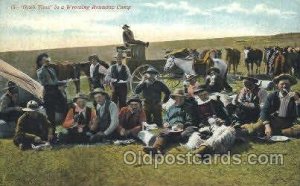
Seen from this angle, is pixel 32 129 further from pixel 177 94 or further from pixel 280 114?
pixel 280 114

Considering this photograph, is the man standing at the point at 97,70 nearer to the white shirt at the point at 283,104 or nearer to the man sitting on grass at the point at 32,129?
the man sitting on grass at the point at 32,129

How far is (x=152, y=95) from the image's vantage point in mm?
10734

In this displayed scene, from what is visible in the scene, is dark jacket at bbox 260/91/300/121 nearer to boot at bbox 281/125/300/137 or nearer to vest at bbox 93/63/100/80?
boot at bbox 281/125/300/137

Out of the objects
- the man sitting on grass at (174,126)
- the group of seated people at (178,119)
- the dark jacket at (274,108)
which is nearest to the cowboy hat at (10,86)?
the group of seated people at (178,119)

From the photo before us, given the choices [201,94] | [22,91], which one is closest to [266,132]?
[201,94]

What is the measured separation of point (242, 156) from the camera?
10.5 metres

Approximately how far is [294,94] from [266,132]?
83cm

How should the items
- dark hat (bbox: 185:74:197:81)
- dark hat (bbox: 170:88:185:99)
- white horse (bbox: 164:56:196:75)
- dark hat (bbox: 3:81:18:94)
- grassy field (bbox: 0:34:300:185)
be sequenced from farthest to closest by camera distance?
white horse (bbox: 164:56:196:75), dark hat (bbox: 185:74:197:81), dark hat (bbox: 3:81:18:94), dark hat (bbox: 170:88:185:99), grassy field (bbox: 0:34:300:185)

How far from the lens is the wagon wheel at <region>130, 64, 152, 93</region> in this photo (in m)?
10.8

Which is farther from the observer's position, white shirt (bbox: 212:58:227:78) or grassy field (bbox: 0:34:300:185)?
white shirt (bbox: 212:58:227:78)

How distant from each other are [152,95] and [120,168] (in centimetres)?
137

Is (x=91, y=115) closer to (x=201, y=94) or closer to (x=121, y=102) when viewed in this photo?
(x=121, y=102)

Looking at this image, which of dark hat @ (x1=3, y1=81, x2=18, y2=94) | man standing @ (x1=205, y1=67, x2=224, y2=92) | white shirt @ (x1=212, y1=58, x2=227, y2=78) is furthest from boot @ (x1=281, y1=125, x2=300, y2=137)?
dark hat @ (x1=3, y1=81, x2=18, y2=94)

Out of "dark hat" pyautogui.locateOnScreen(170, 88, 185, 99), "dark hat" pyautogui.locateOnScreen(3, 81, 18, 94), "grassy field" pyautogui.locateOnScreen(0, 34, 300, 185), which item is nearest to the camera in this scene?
"grassy field" pyautogui.locateOnScreen(0, 34, 300, 185)
